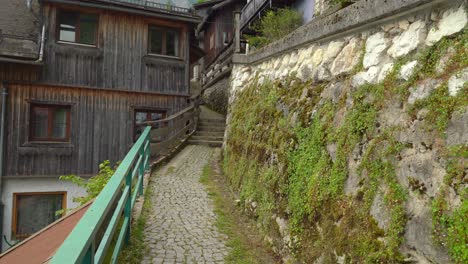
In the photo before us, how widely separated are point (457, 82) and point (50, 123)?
36.2 feet

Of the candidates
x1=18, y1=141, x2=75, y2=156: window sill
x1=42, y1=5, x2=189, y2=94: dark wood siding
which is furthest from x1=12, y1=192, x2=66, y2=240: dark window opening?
x1=42, y1=5, x2=189, y2=94: dark wood siding

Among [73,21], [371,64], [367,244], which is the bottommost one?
[367,244]

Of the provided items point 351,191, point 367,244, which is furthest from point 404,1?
point 367,244

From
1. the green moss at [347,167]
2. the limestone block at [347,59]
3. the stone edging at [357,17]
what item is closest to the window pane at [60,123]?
the green moss at [347,167]

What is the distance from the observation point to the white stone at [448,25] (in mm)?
2324

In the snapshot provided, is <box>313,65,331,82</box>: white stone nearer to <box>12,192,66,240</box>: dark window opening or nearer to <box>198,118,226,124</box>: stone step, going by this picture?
<box>198,118,226,124</box>: stone step

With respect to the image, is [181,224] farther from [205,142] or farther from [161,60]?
[161,60]

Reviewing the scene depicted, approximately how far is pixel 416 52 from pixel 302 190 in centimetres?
182

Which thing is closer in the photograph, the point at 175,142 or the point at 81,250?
the point at 81,250

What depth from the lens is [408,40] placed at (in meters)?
2.82

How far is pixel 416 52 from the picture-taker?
2703mm

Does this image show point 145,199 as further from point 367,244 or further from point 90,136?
point 90,136

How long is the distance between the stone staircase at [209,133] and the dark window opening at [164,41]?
291 cm

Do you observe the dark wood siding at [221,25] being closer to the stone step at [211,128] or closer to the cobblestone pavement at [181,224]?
the stone step at [211,128]
